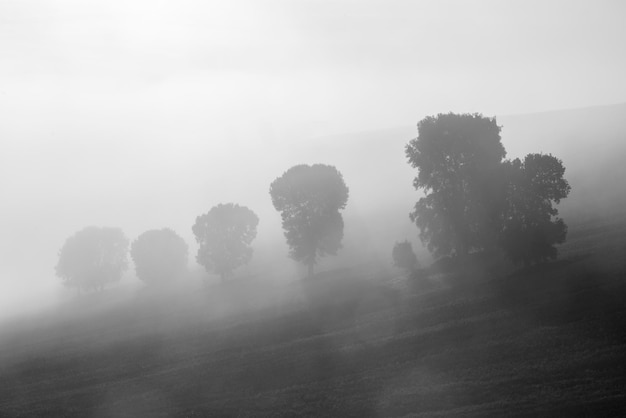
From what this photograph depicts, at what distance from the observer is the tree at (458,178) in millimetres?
56781

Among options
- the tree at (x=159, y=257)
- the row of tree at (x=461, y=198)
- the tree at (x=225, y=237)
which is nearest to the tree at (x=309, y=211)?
the row of tree at (x=461, y=198)

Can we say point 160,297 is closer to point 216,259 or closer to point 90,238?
point 216,259

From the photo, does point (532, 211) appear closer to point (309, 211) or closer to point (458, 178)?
point (458, 178)

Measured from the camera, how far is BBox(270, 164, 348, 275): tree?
7831 centimetres

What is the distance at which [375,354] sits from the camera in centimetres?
3856

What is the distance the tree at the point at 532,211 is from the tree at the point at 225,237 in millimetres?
49262

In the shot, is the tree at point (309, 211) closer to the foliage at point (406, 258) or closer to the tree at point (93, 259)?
the foliage at point (406, 258)

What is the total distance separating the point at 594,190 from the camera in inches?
3730

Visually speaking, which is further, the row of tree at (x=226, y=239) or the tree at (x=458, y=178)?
the row of tree at (x=226, y=239)

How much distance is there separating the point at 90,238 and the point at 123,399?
294 feet

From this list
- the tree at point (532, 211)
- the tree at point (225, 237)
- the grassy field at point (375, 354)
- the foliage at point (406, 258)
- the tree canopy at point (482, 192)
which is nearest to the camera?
the grassy field at point (375, 354)

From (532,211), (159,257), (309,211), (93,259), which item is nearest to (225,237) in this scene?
(309,211)

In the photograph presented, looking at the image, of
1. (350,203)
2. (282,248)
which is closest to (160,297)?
(282,248)

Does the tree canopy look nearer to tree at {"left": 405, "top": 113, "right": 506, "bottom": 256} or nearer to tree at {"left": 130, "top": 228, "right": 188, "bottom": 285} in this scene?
tree at {"left": 405, "top": 113, "right": 506, "bottom": 256}
